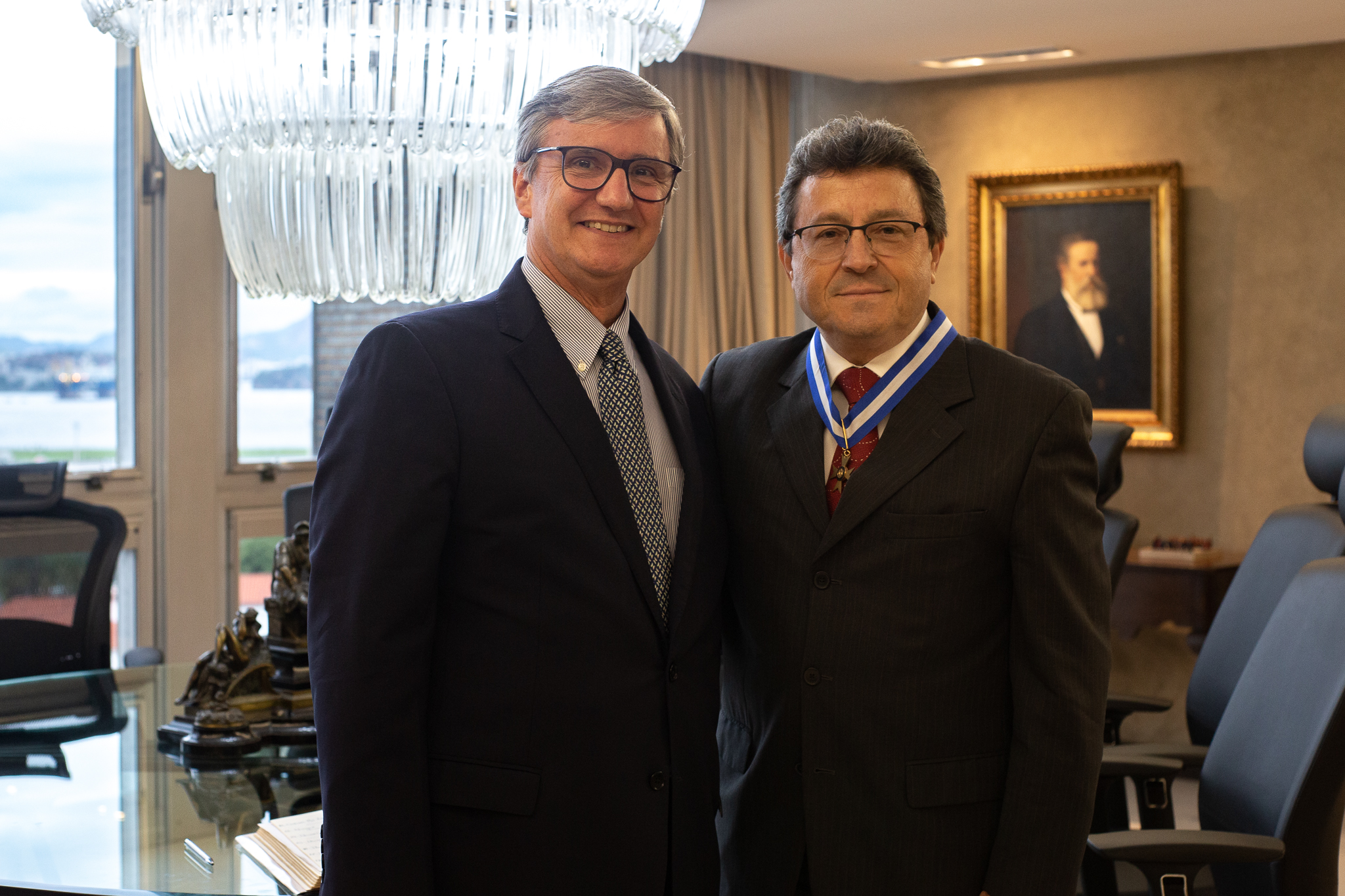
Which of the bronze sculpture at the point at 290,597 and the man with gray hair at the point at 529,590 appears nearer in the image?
the man with gray hair at the point at 529,590

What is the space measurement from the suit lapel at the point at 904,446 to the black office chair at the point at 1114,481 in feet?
5.13

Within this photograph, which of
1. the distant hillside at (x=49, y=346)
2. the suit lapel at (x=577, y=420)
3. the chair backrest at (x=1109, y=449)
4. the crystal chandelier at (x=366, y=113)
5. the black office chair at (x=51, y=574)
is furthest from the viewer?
the distant hillside at (x=49, y=346)

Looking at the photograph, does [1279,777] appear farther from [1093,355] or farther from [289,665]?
[1093,355]

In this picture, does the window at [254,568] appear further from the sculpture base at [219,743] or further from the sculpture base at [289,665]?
the sculpture base at [219,743]

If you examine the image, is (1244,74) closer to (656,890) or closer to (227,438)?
(227,438)

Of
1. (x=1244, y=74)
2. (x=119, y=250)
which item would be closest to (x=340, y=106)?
(x=119, y=250)

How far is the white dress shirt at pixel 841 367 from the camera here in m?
1.65

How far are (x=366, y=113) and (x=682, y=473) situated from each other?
982 millimetres

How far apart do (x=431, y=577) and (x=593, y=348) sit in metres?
0.38

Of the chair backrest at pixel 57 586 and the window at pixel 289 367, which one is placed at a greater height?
the window at pixel 289 367

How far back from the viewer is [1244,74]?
467 cm

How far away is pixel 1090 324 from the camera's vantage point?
4.93 meters

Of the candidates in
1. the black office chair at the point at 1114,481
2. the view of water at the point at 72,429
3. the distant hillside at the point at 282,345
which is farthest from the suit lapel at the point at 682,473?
the distant hillside at the point at 282,345

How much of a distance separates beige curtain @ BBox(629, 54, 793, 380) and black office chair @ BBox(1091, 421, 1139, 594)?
2.17m
